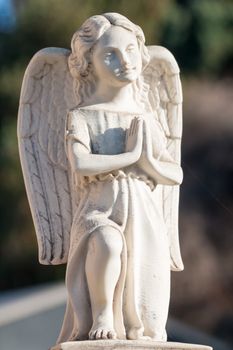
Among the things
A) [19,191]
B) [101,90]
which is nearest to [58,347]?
[101,90]

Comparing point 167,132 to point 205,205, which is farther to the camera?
point 205,205

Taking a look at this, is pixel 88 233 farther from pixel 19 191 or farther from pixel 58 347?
pixel 19 191

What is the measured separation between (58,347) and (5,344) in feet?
31.5

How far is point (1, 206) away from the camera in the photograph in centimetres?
2512

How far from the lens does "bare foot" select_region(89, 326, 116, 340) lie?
30.2 ft

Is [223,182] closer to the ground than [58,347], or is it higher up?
closer to the ground

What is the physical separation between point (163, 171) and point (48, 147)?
81 cm

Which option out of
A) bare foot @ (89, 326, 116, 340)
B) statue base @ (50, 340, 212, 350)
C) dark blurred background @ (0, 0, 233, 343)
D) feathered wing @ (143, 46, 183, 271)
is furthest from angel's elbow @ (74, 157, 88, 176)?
dark blurred background @ (0, 0, 233, 343)

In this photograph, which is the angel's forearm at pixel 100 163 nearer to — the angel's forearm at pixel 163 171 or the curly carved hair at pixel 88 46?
the angel's forearm at pixel 163 171

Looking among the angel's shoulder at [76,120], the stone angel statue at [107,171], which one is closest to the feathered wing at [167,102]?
the stone angel statue at [107,171]

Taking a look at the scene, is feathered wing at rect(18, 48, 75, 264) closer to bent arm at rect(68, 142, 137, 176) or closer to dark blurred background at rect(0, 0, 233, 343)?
bent arm at rect(68, 142, 137, 176)

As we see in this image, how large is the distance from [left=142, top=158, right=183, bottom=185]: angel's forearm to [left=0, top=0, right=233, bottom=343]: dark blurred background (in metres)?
14.2

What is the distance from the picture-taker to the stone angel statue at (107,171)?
9406mm

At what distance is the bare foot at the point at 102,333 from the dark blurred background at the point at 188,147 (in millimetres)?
14785
